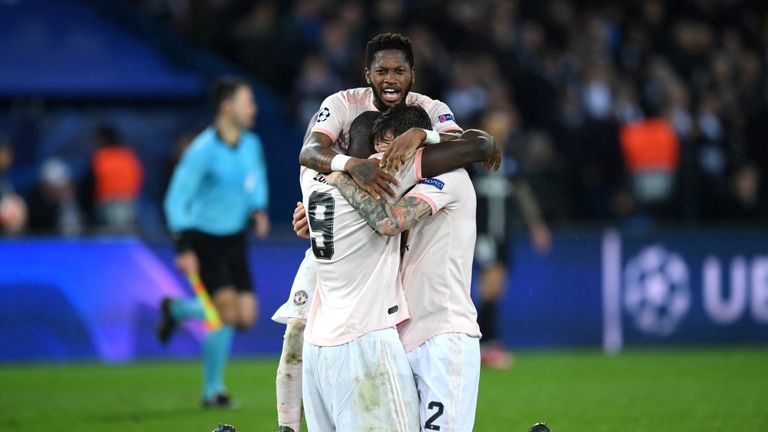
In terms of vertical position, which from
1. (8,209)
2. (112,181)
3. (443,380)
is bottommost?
(443,380)

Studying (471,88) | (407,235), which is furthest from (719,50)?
(407,235)

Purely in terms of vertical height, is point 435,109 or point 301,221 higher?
point 435,109

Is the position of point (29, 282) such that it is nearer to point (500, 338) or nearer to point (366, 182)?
point (500, 338)

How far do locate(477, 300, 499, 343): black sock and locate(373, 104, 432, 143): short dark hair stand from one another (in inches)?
309

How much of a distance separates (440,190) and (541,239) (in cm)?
886

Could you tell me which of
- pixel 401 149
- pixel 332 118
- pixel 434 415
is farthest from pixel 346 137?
pixel 434 415

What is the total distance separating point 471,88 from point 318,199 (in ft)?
37.9

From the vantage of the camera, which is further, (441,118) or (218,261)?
(218,261)

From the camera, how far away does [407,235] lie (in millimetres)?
5578

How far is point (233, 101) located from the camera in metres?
10.6

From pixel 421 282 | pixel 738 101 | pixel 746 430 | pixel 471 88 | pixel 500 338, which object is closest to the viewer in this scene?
pixel 421 282

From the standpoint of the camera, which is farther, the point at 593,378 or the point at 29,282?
the point at 29,282

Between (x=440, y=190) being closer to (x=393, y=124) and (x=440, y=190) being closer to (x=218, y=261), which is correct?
(x=393, y=124)

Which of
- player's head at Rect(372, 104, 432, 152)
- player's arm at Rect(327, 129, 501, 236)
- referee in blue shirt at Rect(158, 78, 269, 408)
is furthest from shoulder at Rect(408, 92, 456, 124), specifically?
referee in blue shirt at Rect(158, 78, 269, 408)
